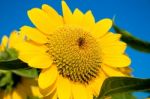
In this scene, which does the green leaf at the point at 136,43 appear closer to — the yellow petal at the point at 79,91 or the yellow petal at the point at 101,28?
the yellow petal at the point at 79,91

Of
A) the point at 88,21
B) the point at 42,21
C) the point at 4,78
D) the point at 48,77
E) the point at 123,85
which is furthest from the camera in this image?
the point at 88,21

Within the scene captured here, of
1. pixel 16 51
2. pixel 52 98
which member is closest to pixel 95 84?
pixel 52 98

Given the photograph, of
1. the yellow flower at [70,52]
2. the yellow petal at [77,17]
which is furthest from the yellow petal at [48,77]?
the yellow petal at [77,17]

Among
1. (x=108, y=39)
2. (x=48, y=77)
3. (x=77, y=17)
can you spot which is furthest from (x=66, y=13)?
(x=48, y=77)

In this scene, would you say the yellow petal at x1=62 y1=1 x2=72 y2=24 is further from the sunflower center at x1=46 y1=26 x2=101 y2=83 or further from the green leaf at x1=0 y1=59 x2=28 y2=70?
the green leaf at x1=0 y1=59 x2=28 y2=70

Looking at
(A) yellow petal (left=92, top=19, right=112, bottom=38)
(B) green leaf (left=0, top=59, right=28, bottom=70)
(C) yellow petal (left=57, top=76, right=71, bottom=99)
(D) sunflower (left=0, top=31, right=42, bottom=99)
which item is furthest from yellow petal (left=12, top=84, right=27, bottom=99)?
(A) yellow petal (left=92, top=19, right=112, bottom=38)

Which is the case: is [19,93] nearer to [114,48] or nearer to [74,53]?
[74,53]

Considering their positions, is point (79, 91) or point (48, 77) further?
point (79, 91)

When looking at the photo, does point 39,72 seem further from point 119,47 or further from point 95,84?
point 119,47
